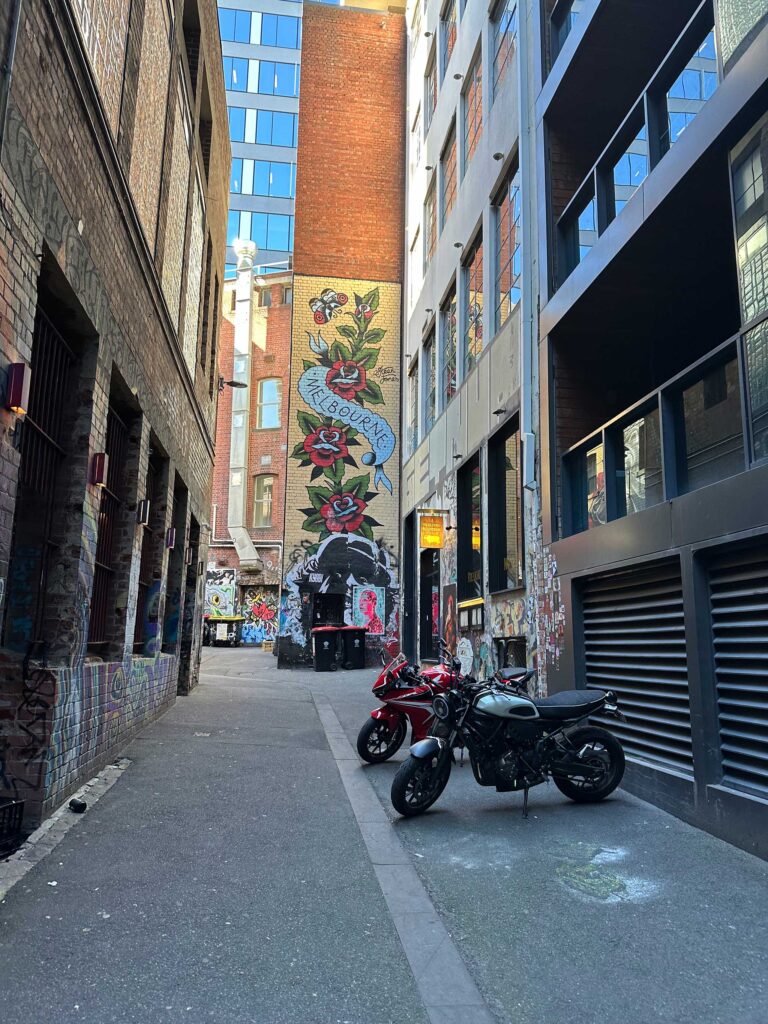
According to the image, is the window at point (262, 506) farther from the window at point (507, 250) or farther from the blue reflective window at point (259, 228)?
the window at point (507, 250)

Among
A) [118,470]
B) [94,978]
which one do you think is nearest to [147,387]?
[118,470]

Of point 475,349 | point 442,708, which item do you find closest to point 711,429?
point 442,708

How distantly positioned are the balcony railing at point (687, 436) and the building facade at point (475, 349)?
1.68 metres

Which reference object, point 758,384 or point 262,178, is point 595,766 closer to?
point 758,384

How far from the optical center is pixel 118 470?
8352 mm

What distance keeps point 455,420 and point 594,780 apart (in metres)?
9.71

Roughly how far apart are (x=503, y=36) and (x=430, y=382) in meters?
7.67

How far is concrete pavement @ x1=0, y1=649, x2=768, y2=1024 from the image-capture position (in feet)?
10.3

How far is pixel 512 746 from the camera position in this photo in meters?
6.02

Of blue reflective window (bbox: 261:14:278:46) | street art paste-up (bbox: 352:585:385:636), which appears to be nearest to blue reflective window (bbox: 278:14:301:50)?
blue reflective window (bbox: 261:14:278:46)

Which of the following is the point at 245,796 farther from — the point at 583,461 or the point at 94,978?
the point at 583,461

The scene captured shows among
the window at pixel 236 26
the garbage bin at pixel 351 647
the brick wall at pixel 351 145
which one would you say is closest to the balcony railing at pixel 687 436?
the garbage bin at pixel 351 647

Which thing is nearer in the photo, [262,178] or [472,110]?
[472,110]

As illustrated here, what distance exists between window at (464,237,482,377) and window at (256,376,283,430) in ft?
75.4
